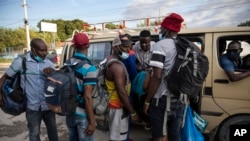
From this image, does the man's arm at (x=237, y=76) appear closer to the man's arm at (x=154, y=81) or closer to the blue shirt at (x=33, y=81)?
the man's arm at (x=154, y=81)

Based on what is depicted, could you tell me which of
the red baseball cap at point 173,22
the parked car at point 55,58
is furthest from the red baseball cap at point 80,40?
the parked car at point 55,58

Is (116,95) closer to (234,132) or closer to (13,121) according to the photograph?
(234,132)

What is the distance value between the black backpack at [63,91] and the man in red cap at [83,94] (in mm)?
59

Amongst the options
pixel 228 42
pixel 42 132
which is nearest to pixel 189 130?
pixel 228 42

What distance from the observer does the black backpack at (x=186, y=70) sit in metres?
2.04

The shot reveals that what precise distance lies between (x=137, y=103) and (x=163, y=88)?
535mm

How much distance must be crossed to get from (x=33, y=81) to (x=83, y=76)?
34.2 inches

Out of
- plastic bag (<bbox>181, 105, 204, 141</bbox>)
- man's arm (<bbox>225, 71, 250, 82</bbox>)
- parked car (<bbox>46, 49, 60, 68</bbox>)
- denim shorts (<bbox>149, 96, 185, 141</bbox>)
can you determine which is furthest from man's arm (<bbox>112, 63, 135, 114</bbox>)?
parked car (<bbox>46, 49, 60, 68</bbox>)

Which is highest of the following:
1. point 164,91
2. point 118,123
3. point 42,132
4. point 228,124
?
point 164,91

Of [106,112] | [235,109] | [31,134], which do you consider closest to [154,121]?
[106,112]

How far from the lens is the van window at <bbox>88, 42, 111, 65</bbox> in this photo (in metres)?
3.72

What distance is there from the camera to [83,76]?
6.90 feet

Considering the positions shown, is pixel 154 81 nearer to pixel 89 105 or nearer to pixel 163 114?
pixel 163 114

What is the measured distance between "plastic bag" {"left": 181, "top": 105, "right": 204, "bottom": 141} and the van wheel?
0.52 meters
